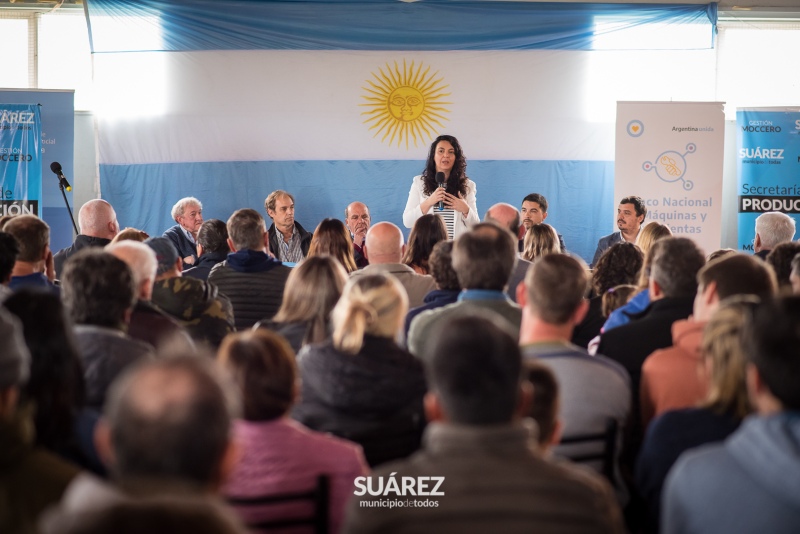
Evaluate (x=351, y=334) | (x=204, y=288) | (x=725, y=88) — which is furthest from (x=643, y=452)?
(x=725, y=88)

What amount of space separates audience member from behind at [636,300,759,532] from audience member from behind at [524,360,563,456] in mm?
399

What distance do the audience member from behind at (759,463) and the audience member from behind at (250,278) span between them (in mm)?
3046

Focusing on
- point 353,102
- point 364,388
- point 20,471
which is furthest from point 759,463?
point 353,102

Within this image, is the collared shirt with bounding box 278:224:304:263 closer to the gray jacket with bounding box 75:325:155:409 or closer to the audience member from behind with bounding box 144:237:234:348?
the audience member from behind with bounding box 144:237:234:348

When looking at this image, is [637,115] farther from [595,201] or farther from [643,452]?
[643,452]

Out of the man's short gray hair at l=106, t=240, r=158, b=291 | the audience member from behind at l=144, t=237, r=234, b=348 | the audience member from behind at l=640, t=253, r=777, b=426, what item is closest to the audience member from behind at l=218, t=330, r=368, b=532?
the audience member from behind at l=640, t=253, r=777, b=426

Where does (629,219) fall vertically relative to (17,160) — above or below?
below

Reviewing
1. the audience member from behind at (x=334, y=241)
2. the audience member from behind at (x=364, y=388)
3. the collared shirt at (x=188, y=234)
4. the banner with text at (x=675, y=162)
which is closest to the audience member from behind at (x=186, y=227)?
the collared shirt at (x=188, y=234)

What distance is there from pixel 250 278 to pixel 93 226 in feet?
6.25

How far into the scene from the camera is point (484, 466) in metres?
1.55

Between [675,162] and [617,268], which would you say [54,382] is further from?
[675,162]

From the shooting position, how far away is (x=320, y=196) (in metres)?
8.91

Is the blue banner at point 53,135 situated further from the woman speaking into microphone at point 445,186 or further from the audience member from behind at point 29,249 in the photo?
the audience member from behind at point 29,249

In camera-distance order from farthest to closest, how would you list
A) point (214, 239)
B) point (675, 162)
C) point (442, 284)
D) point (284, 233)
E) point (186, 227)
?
point (675, 162), point (186, 227), point (284, 233), point (214, 239), point (442, 284)
